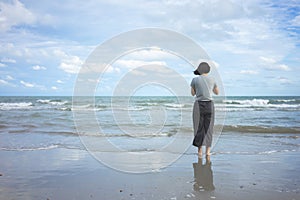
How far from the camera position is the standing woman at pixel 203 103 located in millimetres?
5508

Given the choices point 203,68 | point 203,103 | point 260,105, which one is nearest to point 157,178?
point 203,103

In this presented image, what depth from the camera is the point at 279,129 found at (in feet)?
36.5

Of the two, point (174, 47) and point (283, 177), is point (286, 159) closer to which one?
point (283, 177)

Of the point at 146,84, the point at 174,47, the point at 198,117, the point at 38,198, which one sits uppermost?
the point at 174,47

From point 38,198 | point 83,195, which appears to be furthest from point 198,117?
point 38,198

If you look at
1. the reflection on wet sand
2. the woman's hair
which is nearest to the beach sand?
the reflection on wet sand

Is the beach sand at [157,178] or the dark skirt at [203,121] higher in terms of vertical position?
the dark skirt at [203,121]

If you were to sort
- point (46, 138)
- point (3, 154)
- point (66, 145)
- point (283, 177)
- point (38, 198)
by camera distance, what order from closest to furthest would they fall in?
point (38, 198) → point (283, 177) → point (3, 154) → point (66, 145) → point (46, 138)

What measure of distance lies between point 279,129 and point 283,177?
23.8 feet

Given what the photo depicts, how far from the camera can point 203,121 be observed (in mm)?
5562

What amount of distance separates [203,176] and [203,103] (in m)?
1.50

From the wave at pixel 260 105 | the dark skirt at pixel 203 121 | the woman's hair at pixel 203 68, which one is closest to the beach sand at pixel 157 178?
the dark skirt at pixel 203 121

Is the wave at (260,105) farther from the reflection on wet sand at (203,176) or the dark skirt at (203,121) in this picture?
the reflection on wet sand at (203,176)

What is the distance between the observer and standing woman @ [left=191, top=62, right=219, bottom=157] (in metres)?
5.51
